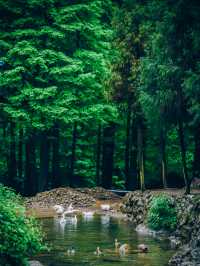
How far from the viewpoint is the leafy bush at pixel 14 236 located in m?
16.4

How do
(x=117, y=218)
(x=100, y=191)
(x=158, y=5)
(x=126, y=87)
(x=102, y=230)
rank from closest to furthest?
(x=158, y=5) < (x=102, y=230) < (x=117, y=218) < (x=126, y=87) < (x=100, y=191)

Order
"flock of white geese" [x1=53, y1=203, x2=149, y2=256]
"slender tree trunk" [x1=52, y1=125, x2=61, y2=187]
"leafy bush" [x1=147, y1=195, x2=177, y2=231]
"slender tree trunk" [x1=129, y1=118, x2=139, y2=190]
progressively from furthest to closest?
"slender tree trunk" [x1=129, y1=118, x2=139, y2=190], "slender tree trunk" [x1=52, y1=125, x2=61, y2=187], "leafy bush" [x1=147, y1=195, x2=177, y2=231], "flock of white geese" [x1=53, y1=203, x2=149, y2=256]

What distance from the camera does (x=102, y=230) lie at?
28984 millimetres

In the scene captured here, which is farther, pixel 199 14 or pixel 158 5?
pixel 158 5

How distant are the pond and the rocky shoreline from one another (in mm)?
524

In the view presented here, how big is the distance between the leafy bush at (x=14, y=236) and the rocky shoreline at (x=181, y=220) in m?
4.95

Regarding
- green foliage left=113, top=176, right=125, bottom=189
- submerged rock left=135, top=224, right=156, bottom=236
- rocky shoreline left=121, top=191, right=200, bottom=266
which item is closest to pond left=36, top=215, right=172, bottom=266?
submerged rock left=135, top=224, right=156, bottom=236

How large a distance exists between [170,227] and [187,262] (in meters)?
7.88

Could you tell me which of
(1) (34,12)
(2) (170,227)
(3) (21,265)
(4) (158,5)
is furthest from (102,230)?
(1) (34,12)

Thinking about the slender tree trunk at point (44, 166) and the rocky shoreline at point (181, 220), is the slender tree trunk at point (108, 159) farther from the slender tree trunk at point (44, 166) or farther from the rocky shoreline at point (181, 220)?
the rocky shoreline at point (181, 220)

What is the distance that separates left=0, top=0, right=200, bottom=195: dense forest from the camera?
103 feet

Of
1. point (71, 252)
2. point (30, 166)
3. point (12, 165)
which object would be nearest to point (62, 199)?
point (30, 166)

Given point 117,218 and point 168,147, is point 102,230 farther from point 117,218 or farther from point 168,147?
point 168,147

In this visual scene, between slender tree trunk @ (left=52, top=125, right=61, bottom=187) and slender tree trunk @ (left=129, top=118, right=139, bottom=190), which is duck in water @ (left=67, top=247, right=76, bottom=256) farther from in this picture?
slender tree trunk @ (left=129, top=118, right=139, bottom=190)
